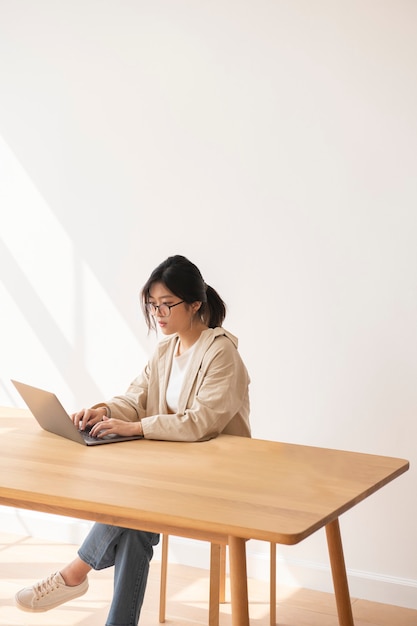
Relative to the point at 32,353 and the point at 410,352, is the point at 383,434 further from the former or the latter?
the point at 32,353

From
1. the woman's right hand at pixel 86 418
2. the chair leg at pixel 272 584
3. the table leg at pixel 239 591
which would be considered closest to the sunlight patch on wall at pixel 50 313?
the woman's right hand at pixel 86 418

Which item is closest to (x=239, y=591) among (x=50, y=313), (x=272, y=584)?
(x=272, y=584)

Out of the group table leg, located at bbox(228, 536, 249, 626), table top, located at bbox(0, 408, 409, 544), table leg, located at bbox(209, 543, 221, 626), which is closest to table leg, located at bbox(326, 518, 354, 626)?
table top, located at bbox(0, 408, 409, 544)

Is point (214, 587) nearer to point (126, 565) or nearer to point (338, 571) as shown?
point (126, 565)

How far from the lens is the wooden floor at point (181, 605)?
3180mm

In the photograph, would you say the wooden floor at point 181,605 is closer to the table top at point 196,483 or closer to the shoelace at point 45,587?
the shoelace at point 45,587

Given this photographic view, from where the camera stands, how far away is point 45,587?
276 centimetres

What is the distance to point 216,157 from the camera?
3.63 meters

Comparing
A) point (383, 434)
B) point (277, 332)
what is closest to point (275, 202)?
point (277, 332)

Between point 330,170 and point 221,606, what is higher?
point 330,170

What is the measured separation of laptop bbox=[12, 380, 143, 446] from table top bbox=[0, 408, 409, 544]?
0.10 feet

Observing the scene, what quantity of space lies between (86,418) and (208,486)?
718 mm

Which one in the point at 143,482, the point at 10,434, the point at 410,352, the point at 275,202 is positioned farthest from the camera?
the point at 275,202

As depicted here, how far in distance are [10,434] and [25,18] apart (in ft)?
6.90
